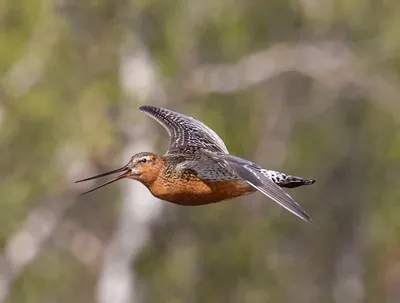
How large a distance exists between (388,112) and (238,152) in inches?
141

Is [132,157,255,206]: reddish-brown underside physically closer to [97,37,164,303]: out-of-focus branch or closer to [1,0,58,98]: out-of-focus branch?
[97,37,164,303]: out-of-focus branch

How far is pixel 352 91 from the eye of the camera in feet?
80.2

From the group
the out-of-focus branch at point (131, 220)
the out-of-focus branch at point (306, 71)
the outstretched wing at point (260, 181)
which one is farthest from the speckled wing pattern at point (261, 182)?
the out-of-focus branch at point (306, 71)

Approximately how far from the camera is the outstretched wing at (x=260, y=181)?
23.0 feet

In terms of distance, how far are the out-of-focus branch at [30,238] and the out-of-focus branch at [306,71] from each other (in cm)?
356

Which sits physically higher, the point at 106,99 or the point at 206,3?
the point at 206,3

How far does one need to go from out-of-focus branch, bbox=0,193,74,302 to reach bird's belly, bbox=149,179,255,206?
13158mm

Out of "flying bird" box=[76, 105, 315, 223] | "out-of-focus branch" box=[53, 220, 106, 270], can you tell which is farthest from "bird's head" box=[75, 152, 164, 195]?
"out-of-focus branch" box=[53, 220, 106, 270]

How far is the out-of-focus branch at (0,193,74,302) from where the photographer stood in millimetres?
21547

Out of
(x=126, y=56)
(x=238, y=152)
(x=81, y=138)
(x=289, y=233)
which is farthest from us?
(x=289, y=233)

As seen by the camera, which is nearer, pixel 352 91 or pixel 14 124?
pixel 14 124

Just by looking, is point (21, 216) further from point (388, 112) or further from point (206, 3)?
point (388, 112)

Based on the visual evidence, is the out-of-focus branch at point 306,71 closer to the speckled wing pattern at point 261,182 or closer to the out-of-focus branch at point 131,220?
the out-of-focus branch at point 131,220

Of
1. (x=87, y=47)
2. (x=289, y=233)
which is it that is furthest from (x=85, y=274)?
(x=87, y=47)
